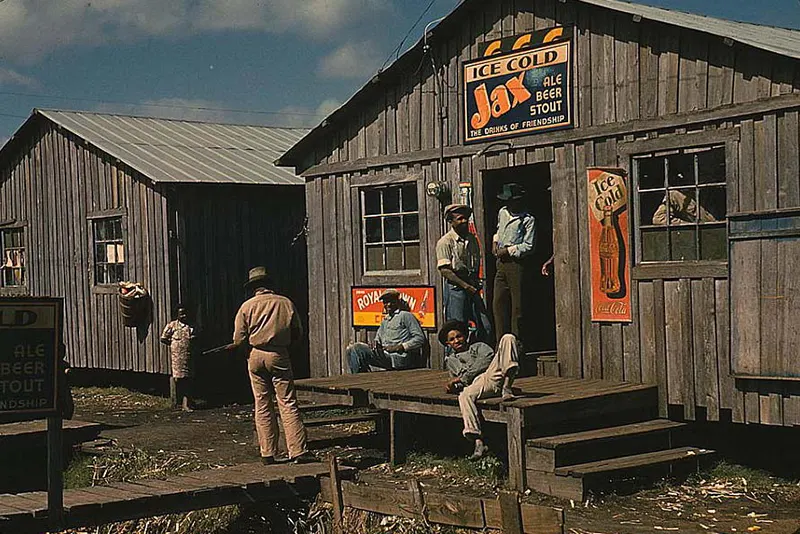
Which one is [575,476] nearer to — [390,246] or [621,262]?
[621,262]

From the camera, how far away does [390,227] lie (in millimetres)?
15094

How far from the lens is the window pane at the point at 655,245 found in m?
12.0

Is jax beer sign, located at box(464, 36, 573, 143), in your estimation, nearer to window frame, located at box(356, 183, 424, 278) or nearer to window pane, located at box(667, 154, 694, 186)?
window frame, located at box(356, 183, 424, 278)

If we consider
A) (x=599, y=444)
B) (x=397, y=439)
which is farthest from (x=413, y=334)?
(x=599, y=444)

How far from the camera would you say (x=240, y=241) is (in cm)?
1955

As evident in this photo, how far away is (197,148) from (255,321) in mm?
10206

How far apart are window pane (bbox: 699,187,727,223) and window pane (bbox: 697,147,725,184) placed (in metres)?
0.09

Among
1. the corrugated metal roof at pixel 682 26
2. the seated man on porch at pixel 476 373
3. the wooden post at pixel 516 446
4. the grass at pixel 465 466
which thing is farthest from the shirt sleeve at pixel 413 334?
the wooden post at pixel 516 446

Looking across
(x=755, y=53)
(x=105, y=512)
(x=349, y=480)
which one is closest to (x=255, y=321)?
(x=349, y=480)

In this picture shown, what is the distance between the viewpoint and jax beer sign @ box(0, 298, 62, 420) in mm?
9289

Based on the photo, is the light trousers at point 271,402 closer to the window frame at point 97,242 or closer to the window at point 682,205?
the window at point 682,205

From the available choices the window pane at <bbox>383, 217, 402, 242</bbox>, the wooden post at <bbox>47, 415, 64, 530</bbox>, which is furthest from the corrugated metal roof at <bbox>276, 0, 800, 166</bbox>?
the wooden post at <bbox>47, 415, 64, 530</bbox>

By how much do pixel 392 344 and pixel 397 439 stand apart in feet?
7.15

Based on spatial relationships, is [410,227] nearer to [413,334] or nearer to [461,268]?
[413,334]
